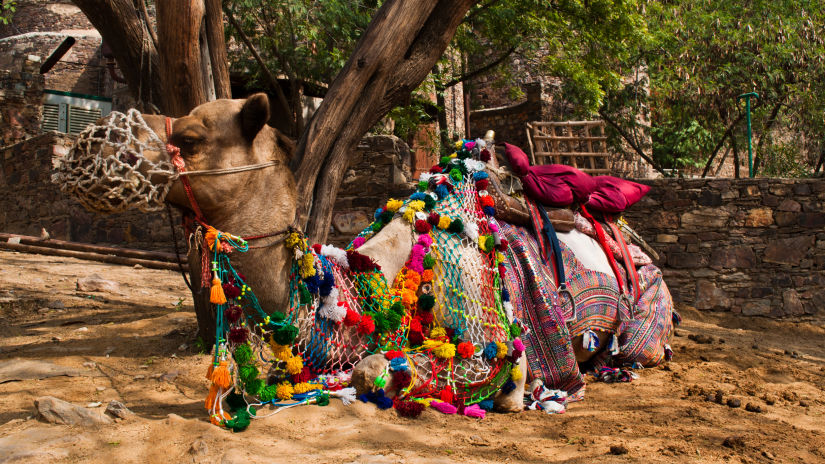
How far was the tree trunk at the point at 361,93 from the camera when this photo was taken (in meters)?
4.43

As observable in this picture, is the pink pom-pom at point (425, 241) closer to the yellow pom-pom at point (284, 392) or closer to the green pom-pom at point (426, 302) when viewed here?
the green pom-pom at point (426, 302)

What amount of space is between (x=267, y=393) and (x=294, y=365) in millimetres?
170

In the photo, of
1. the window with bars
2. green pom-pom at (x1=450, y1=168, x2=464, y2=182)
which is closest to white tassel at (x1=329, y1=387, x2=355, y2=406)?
green pom-pom at (x1=450, y1=168, x2=464, y2=182)

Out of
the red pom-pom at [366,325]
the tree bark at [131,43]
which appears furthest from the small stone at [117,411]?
the tree bark at [131,43]

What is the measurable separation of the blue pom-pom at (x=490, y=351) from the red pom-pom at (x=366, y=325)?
660mm

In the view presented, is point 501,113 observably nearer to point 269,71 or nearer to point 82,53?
point 269,71

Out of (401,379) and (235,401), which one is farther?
(401,379)

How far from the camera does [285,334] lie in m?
2.83

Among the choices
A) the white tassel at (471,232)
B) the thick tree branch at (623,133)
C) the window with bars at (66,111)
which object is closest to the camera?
the white tassel at (471,232)

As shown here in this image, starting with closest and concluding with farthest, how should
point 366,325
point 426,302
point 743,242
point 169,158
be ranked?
point 169,158 → point 366,325 → point 426,302 → point 743,242

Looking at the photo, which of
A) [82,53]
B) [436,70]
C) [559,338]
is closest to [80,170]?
[559,338]

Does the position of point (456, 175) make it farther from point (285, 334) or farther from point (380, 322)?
point (285, 334)

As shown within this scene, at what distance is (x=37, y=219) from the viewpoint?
11.2 metres

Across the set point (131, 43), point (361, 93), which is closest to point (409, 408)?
point (361, 93)
